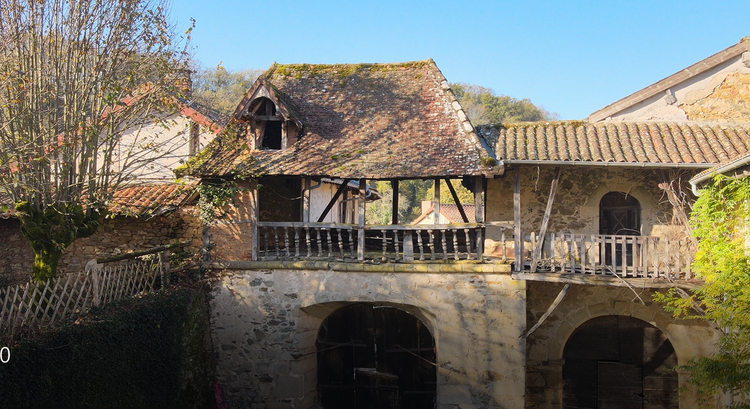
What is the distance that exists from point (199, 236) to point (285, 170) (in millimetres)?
2690

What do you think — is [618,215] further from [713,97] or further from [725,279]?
[725,279]

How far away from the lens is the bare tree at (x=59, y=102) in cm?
935

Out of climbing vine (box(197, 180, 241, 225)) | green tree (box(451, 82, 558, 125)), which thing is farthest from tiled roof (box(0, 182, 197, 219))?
green tree (box(451, 82, 558, 125))

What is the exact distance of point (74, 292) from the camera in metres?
9.38

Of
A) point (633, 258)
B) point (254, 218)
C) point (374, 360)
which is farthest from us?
point (374, 360)

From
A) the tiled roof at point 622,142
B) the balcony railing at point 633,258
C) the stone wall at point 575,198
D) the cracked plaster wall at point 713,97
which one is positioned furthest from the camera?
the stone wall at point 575,198

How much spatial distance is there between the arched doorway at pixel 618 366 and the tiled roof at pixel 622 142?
11.0 ft

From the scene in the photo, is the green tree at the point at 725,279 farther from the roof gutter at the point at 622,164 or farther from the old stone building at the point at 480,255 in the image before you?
the old stone building at the point at 480,255

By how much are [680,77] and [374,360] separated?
849 cm

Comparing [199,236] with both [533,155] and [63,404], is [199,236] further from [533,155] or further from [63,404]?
[533,155]

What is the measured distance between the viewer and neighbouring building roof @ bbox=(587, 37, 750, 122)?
1172 centimetres

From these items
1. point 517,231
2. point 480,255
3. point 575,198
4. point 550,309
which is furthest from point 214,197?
point 575,198

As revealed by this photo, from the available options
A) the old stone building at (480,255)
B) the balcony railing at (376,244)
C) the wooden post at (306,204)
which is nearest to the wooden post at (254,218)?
the old stone building at (480,255)

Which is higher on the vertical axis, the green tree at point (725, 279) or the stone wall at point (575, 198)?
the stone wall at point (575, 198)
